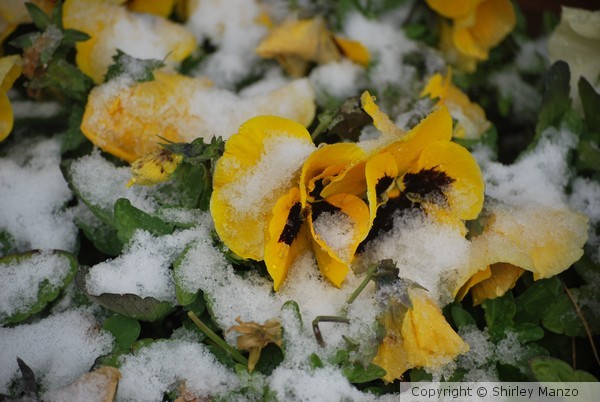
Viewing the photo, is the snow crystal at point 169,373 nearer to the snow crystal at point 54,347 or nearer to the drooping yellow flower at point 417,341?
the snow crystal at point 54,347

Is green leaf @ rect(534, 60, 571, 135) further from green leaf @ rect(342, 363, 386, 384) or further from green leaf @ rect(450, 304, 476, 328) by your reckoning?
green leaf @ rect(342, 363, 386, 384)

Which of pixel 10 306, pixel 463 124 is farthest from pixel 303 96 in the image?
pixel 10 306

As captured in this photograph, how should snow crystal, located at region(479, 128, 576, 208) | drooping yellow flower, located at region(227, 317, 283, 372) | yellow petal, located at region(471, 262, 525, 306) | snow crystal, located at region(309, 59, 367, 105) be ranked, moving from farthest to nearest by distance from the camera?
snow crystal, located at region(309, 59, 367, 105) → snow crystal, located at region(479, 128, 576, 208) → yellow petal, located at region(471, 262, 525, 306) → drooping yellow flower, located at region(227, 317, 283, 372)

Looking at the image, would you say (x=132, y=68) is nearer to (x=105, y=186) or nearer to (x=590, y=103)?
Answer: (x=105, y=186)

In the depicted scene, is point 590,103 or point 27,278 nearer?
point 27,278

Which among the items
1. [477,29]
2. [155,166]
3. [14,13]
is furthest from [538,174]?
[14,13]

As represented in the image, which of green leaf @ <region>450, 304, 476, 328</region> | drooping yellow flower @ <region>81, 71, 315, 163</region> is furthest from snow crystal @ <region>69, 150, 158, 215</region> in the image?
green leaf @ <region>450, 304, 476, 328</region>

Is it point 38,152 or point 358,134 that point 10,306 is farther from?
point 358,134
